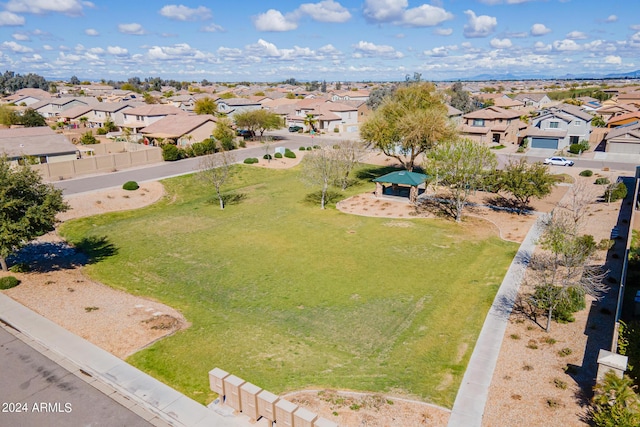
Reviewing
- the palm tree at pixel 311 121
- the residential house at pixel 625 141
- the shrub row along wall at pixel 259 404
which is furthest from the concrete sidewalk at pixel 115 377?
the palm tree at pixel 311 121

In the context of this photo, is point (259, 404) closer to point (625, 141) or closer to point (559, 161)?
point (559, 161)

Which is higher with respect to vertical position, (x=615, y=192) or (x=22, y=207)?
(x=22, y=207)

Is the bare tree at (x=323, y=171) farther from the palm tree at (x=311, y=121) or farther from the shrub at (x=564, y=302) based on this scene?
the palm tree at (x=311, y=121)

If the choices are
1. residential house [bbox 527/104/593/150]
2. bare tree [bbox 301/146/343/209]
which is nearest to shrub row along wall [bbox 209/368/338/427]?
bare tree [bbox 301/146/343/209]

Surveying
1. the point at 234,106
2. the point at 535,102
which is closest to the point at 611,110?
the point at 535,102

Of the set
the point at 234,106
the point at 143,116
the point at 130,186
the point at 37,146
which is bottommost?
the point at 130,186

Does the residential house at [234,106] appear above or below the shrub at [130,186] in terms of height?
above

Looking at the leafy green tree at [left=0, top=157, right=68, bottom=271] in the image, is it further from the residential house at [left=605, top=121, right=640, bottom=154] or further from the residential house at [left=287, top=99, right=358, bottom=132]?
the residential house at [left=605, top=121, right=640, bottom=154]
